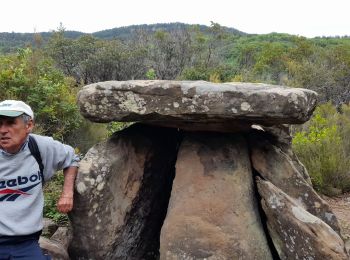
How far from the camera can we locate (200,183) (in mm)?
4344

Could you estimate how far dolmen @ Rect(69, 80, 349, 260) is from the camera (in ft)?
12.5

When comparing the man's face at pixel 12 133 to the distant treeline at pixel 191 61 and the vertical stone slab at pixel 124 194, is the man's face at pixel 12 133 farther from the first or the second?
the distant treeline at pixel 191 61

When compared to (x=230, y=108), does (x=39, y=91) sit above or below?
below

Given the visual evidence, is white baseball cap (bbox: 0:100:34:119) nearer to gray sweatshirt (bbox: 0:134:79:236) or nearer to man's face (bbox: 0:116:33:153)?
man's face (bbox: 0:116:33:153)

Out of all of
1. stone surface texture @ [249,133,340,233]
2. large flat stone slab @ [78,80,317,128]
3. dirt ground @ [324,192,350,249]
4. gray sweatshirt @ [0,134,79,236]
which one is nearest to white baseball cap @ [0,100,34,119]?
gray sweatshirt @ [0,134,79,236]

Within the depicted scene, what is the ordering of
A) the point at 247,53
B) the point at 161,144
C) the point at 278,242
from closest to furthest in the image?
the point at 278,242, the point at 161,144, the point at 247,53

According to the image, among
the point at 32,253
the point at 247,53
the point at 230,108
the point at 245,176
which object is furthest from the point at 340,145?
the point at 247,53

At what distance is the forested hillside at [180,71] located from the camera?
7.87 meters

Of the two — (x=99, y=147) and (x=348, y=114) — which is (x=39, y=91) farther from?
(x=348, y=114)

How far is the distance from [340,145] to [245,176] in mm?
4182

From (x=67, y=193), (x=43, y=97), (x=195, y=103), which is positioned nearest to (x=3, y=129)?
(x=67, y=193)

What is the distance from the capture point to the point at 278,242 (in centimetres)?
405

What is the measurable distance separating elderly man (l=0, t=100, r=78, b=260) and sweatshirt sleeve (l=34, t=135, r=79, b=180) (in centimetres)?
2

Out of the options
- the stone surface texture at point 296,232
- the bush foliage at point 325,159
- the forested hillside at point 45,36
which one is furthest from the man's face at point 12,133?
the forested hillside at point 45,36
